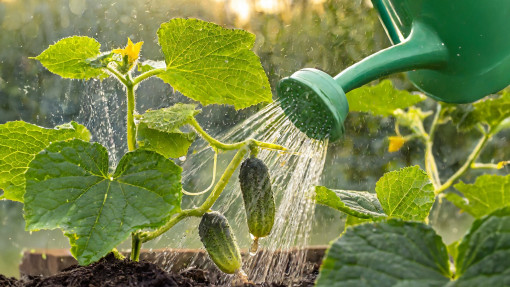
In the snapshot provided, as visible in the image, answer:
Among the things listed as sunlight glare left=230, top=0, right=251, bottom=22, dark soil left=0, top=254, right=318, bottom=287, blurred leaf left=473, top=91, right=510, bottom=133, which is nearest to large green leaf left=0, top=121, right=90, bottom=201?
dark soil left=0, top=254, right=318, bottom=287

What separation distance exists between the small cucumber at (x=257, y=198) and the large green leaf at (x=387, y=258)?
17 centimetres

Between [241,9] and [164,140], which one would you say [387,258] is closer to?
[164,140]

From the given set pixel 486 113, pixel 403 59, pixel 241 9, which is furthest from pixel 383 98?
pixel 241 9

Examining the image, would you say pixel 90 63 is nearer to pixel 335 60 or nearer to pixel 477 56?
pixel 477 56

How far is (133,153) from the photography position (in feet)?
1.70

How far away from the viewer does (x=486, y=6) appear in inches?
21.5

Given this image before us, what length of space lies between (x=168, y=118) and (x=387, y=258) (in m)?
0.29

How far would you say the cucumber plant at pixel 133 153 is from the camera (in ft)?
1.59

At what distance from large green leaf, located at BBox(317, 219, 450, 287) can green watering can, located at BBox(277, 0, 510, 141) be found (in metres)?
0.13

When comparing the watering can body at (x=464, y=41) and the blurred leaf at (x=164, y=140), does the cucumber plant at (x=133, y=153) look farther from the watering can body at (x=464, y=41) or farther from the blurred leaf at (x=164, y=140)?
the watering can body at (x=464, y=41)

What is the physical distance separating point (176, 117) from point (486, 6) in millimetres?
330

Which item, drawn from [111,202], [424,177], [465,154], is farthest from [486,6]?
[465,154]

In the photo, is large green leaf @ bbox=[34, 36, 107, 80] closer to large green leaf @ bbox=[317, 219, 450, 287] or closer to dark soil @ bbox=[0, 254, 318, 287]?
dark soil @ bbox=[0, 254, 318, 287]

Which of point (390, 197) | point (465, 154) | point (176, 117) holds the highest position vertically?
point (176, 117)
